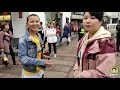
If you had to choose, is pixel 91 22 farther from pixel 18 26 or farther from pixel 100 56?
pixel 18 26

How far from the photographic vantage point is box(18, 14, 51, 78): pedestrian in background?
2463 mm

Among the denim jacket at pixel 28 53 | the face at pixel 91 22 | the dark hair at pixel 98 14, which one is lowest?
the denim jacket at pixel 28 53

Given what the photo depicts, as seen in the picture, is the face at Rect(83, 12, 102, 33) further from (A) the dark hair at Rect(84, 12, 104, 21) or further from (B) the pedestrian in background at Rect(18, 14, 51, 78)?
(B) the pedestrian in background at Rect(18, 14, 51, 78)

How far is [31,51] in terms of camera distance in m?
2.51

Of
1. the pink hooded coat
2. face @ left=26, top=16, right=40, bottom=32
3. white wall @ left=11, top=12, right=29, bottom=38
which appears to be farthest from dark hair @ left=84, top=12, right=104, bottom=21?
white wall @ left=11, top=12, right=29, bottom=38

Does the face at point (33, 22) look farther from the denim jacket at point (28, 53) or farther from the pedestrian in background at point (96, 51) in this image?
the pedestrian in background at point (96, 51)

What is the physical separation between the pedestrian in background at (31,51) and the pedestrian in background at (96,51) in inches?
27.7

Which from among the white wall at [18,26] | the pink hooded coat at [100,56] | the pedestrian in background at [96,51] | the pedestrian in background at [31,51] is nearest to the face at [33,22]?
the pedestrian in background at [31,51]

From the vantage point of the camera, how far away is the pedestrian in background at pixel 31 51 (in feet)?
8.08
